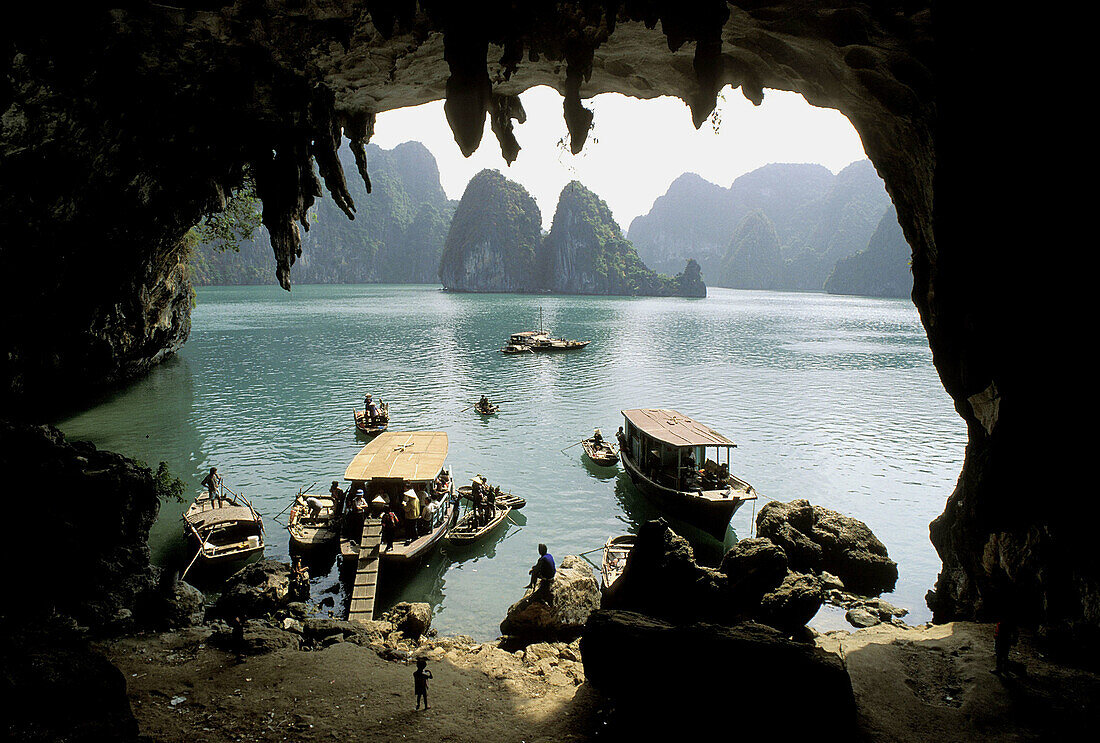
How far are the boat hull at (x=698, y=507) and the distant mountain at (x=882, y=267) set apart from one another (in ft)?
538

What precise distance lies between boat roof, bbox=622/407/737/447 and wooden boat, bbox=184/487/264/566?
464 inches

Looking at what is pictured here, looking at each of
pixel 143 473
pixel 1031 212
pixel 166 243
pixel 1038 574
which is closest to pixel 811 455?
pixel 1038 574

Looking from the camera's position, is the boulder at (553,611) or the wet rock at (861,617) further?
the wet rock at (861,617)

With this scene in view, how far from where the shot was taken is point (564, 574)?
469 inches

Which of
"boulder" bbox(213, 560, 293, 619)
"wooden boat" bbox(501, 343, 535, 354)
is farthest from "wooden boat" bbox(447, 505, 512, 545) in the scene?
"wooden boat" bbox(501, 343, 535, 354)

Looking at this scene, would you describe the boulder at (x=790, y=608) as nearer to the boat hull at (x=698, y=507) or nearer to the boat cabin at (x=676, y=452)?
the boat hull at (x=698, y=507)

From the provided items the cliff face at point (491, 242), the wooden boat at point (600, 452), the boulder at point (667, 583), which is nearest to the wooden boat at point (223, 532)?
the boulder at point (667, 583)

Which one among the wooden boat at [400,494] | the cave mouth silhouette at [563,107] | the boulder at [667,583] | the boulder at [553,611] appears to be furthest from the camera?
the wooden boat at [400,494]

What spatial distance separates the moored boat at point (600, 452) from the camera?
20.0 meters

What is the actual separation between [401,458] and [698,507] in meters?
8.81

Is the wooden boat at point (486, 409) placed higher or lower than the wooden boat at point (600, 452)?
higher

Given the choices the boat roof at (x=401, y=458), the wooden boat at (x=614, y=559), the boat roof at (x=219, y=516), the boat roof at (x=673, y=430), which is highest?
the boat roof at (x=673, y=430)

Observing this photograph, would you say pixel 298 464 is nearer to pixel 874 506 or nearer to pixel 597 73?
pixel 597 73

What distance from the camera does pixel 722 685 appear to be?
634cm
